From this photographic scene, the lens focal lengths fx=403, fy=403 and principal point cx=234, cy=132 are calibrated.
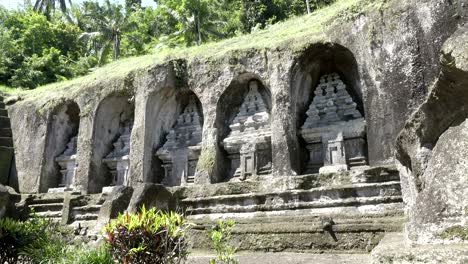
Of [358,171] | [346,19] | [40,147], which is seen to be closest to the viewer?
[358,171]

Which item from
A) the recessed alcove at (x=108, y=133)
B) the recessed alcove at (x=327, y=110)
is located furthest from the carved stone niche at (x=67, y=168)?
the recessed alcove at (x=327, y=110)

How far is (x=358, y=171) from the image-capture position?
7.62 m

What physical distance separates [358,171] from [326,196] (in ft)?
2.59

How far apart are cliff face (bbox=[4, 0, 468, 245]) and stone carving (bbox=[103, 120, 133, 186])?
266mm

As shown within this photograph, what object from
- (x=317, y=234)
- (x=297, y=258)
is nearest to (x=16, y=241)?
(x=297, y=258)

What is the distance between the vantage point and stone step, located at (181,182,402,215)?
7.34 meters

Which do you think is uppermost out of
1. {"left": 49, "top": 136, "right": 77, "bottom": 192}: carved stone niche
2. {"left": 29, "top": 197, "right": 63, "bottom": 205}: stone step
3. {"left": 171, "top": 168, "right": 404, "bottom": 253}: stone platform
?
{"left": 49, "top": 136, "right": 77, "bottom": 192}: carved stone niche

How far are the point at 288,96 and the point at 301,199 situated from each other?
2811 millimetres

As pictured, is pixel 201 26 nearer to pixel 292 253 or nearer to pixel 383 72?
pixel 383 72

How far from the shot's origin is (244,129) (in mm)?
11133

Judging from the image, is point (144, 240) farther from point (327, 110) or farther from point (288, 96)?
point (327, 110)

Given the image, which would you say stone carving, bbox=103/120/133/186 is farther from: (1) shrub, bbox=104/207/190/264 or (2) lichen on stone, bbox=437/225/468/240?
(2) lichen on stone, bbox=437/225/468/240

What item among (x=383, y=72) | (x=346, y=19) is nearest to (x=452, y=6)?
(x=383, y=72)

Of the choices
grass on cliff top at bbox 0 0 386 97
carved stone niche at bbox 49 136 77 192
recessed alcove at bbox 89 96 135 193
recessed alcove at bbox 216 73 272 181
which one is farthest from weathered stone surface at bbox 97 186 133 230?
carved stone niche at bbox 49 136 77 192
